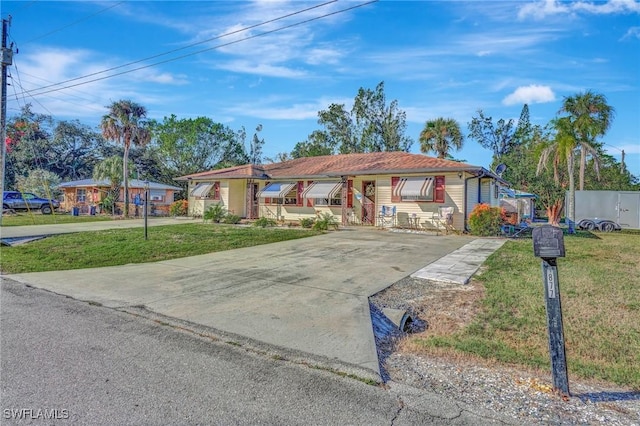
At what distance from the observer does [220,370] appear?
10.6ft

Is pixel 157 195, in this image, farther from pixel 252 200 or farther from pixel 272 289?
pixel 272 289

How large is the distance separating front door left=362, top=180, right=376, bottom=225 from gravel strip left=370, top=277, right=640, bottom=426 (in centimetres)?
1455

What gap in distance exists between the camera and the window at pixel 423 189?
15980 mm

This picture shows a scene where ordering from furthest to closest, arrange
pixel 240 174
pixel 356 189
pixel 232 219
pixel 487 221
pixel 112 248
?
pixel 240 174 < pixel 232 219 < pixel 356 189 < pixel 487 221 < pixel 112 248

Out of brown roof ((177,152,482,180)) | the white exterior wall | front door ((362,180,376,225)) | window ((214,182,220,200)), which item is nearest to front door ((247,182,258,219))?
brown roof ((177,152,482,180))

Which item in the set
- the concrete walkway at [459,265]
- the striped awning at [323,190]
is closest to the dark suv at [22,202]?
the striped awning at [323,190]

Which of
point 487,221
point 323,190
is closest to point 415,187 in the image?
point 487,221

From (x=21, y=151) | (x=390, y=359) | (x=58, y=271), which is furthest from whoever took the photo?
(x=21, y=151)

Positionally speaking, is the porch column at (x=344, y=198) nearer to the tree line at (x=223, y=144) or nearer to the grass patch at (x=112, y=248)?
the grass patch at (x=112, y=248)

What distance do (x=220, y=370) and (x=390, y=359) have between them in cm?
165

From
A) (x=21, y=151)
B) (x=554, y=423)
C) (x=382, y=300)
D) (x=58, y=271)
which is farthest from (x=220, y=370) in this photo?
(x=21, y=151)

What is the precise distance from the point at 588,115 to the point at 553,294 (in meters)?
18.0

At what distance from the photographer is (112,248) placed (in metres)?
10.4

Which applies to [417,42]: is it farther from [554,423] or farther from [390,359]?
[554,423]
